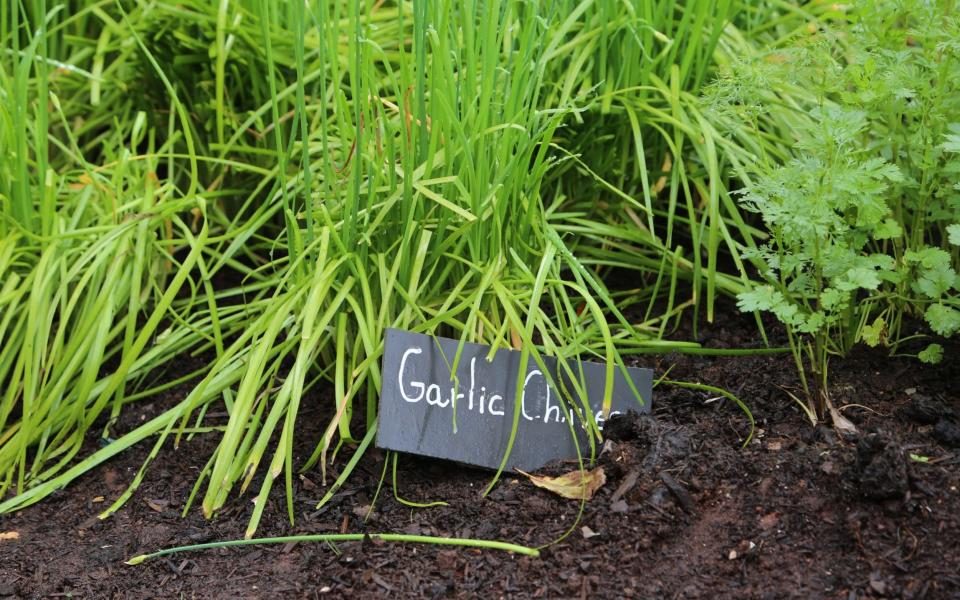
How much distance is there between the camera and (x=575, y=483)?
1265 mm

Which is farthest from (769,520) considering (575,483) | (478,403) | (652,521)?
(478,403)

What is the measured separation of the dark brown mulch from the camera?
1.09m

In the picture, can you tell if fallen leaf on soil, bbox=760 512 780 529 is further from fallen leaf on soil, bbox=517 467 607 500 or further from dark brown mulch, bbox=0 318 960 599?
fallen leaf on soil, bbox=517 467 607 500

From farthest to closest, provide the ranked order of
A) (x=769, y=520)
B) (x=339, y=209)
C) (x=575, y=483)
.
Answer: (x=339, y=209)
(x=575, y=483)
(x=769, y=520)

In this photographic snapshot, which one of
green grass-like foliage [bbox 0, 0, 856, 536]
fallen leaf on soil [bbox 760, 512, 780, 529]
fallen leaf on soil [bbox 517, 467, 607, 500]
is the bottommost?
fallen leaf on soil [bbox 517, 467, 607, 500]

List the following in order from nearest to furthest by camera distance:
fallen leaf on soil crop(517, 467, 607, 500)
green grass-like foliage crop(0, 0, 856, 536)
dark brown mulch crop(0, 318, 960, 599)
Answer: dark brown mulch crop(0, 318, 960, 599)
fallen leaf on soil crop(517, 467, 607, 500)
green grass-like foliage crop(0, 0, 856, 536)

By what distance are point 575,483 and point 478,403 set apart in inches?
7.2

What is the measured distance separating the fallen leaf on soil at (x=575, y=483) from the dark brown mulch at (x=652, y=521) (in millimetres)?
13

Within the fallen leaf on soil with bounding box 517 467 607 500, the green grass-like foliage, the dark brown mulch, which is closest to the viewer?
the dark brown mulch

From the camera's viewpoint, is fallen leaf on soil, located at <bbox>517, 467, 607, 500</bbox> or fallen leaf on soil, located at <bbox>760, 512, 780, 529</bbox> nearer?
fallen leaf on soil, located at <bbox>760, 512, 780, 529</bbox>

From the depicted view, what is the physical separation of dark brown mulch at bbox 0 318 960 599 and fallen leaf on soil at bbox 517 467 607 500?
13 millimetres

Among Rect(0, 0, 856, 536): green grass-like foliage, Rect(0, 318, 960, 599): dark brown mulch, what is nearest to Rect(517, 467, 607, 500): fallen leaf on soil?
Rect(0, 318, 960, 599): dark brown mulch

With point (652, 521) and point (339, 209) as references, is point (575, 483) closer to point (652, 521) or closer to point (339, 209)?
point (652, 521)

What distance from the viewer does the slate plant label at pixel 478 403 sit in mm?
1315
